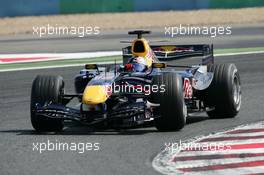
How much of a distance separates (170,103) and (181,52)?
2.94 meters

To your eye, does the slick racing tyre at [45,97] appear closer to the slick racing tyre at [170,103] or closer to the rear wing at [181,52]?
the slick racing tyre at [170,103]

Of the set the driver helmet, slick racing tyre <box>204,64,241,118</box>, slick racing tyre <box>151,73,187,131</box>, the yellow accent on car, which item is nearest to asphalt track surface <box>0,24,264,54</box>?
slick racing tyre <box>204,64,241,118</box>

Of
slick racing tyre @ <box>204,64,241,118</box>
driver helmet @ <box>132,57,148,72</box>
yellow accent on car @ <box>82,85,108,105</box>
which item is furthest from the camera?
slick racing tyre @ <box>204,64,241,118</box>

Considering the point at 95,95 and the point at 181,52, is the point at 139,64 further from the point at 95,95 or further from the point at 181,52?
the point at 181,52

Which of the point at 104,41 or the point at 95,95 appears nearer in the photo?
the point at 95,95

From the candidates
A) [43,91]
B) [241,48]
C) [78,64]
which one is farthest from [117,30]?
[43,91]

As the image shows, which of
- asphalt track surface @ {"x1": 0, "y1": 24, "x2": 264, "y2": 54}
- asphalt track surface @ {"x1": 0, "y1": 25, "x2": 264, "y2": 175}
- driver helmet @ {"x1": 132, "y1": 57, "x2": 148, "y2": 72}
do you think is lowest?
asphalt track surface @ {"x1": 0, "y1": 24, "x2": 264, "y2": 54}

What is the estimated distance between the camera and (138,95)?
11758 mm

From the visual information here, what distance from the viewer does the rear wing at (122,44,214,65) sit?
13742 millimetres

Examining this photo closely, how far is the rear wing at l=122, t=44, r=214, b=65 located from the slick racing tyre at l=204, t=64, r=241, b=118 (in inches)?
29.0

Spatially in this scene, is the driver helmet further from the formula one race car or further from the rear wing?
the rear wing

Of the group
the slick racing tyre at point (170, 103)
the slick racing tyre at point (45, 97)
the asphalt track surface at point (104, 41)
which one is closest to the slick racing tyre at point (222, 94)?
the slick racing tyre at point (170, 103)

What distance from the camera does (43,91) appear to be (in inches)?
468

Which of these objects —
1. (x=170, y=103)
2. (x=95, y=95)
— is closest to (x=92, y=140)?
(x=95, y=95)
